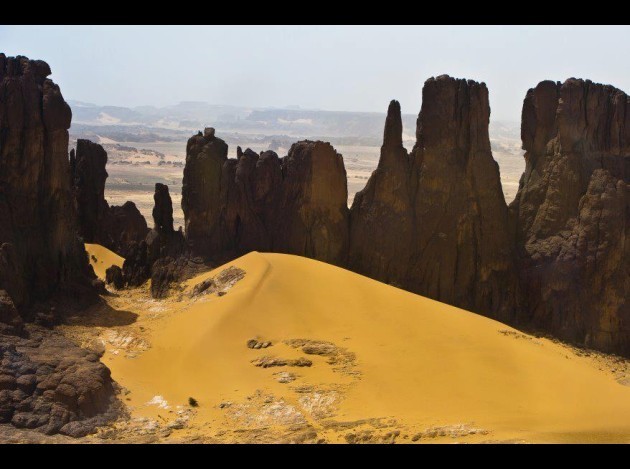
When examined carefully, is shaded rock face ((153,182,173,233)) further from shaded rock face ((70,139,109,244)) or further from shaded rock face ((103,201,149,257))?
shaded rock face ((103,201,149,257))

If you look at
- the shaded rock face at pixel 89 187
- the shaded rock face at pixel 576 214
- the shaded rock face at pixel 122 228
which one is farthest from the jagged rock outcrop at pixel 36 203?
the shaded rock face at pixel 576 214

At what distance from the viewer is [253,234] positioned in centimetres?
2378

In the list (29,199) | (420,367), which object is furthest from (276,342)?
(29,199)

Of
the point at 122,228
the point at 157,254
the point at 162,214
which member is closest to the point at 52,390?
the point at 157,254

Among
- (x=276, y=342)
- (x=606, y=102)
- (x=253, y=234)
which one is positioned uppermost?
(x=606, y=102)

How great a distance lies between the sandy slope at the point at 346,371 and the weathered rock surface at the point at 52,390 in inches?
30.7

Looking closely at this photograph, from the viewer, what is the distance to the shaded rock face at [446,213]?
22609 mm

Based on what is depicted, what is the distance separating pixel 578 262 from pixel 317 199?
7901 mm

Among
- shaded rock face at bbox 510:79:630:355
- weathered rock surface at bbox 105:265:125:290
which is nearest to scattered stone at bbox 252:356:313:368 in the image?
shaded rock face at bbox 510:79:630:355

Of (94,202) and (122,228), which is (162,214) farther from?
(122,228)

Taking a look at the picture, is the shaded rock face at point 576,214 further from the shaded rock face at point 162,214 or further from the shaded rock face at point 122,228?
the shaded rock face at point 122,228

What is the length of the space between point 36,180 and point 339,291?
893cm
